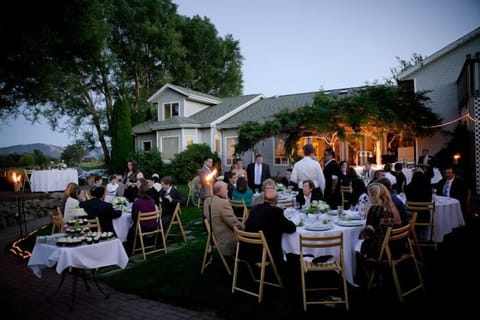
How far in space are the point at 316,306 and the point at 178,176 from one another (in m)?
17.7

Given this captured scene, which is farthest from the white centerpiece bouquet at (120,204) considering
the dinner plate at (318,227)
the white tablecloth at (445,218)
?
the white tablecloth at (445,218)

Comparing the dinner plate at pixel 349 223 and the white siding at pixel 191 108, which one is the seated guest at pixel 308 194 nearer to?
the dinner plate at pixel 349 223

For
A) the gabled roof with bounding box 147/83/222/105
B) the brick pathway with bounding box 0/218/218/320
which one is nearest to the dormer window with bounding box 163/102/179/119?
the gabled roof with bounding box 147/83/222/105

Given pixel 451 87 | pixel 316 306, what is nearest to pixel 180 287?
pixel 316 306

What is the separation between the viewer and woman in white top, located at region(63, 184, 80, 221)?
6.80 metres

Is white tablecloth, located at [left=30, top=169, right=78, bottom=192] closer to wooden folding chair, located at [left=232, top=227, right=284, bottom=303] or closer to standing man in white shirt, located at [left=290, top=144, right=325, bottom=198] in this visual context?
standing man in white shirt, located at [left=290, top=144, right=325, bottom=198]

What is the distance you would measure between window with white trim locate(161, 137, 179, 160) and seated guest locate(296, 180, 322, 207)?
17503 mm

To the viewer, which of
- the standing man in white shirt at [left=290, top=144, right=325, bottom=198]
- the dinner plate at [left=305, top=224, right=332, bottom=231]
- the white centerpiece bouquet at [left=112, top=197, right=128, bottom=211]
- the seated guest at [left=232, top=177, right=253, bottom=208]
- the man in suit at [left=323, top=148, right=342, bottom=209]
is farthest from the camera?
the man in suit at [left=323, top=148, right=342, bottom=209]

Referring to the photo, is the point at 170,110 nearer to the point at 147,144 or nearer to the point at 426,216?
the point at 147,144

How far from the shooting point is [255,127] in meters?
18.8

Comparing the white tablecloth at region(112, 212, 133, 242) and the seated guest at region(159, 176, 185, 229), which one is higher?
the seated guest at region(159, 176, 185, 229)

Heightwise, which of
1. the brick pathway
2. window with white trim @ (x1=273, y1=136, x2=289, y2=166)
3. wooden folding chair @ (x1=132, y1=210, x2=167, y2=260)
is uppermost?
window with white trim @ (x1=273, y1=136, x2=289, y2=166)

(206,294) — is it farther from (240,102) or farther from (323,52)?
(240,102)

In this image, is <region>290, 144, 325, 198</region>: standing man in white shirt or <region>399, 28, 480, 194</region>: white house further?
<region>399, 28, 480, 194</region>: white house
